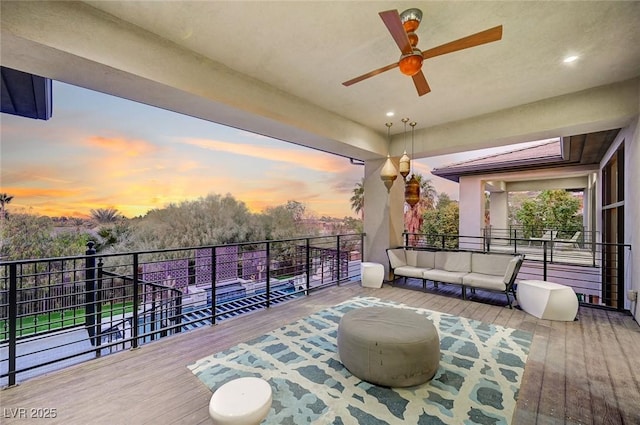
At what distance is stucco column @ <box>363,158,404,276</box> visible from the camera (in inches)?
222

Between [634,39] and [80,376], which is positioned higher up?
[634,39]

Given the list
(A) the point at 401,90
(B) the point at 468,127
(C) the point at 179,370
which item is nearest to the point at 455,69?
(A) the point at 401,90

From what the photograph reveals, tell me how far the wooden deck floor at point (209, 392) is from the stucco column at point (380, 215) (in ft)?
8.31

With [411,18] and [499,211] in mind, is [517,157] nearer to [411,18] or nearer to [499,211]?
[499,211]

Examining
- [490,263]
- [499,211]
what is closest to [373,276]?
[490,263]

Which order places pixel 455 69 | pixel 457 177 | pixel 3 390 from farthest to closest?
pixel 457 177 < pixel 455 69 < pixel 3 390

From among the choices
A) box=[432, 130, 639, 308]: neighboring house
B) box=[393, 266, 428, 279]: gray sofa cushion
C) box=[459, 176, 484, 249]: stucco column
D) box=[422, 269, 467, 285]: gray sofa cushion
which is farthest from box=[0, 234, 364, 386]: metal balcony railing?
box=[459, 176, 484, 249]: stucco column

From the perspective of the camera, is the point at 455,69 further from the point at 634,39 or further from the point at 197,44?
the point at 197,44

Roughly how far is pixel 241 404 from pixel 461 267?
4541 millimetres

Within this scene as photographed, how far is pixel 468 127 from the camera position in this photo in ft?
15.0

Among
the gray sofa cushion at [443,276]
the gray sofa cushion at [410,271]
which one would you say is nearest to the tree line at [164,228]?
the gray sofa cushion at [410,271]

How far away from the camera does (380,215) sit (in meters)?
5.73

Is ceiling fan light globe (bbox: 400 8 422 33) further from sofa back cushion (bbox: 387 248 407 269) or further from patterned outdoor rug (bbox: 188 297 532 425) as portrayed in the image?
sofa back cushion (bbox: 387 248 407 269)

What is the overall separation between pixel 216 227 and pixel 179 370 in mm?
4239
